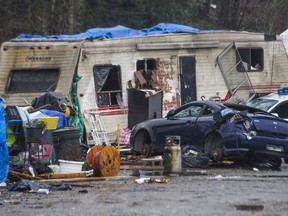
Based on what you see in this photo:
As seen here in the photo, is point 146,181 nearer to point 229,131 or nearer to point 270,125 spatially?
point 229,131

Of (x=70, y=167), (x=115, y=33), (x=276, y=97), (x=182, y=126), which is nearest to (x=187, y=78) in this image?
(x=115, y=33)

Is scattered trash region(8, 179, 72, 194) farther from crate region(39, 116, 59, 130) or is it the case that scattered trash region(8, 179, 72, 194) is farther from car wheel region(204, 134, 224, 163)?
car wheel region(204, 134, 224, 163)

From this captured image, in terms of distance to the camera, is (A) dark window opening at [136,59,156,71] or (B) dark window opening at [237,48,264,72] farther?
(B) dark window opening at [237,48,264,72]

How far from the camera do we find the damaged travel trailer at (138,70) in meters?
21.3

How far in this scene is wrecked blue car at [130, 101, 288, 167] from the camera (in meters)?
16.5

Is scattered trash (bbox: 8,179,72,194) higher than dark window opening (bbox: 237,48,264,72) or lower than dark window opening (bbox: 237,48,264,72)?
lower

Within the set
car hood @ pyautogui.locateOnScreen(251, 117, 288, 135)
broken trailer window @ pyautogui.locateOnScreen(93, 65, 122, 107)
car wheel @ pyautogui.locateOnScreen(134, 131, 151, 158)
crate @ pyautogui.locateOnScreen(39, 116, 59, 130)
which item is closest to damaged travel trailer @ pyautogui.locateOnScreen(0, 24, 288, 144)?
broken trailer window @ pyautogui.locateOnScreen(93, 65, 122, 107)

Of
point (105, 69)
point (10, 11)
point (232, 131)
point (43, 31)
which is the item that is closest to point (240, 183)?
point (232, 131)

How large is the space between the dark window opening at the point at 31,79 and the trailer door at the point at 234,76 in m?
4.92

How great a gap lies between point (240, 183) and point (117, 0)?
23.8 meters

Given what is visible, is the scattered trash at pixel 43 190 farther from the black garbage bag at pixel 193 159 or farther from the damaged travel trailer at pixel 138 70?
the damaged travel trailer at pixel 138 70

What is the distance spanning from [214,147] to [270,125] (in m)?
1.36

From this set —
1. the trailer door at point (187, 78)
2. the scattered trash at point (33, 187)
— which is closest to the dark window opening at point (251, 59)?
the trailer door at point (187, 78)

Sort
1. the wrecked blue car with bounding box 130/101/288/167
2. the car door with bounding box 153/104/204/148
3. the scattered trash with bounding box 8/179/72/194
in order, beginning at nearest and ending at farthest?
1. the scattered trash with bounding box 8/179/72/194
2. the wrecked blue car with bounding box 130/101/288/167
3. the car door with bounding box 153/104/204/148
